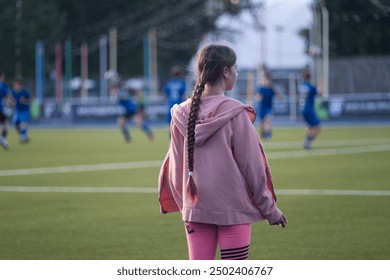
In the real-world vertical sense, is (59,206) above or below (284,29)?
below

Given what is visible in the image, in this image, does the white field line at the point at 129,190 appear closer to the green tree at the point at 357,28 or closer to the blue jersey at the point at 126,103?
the blue jersey at the point at 126,103

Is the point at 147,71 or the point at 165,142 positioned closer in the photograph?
the point at 165,142

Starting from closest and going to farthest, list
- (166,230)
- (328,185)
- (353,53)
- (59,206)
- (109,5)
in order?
(166,230)
(59,206)
(328,185)
(353,53)
(109,5)

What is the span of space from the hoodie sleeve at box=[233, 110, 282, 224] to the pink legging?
20 centimetres

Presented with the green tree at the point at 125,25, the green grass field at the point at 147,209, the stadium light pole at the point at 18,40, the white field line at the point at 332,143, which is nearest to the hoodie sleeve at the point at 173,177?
the green grass field at the point at 147,209

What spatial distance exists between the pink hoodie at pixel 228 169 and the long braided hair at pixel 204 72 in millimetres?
35

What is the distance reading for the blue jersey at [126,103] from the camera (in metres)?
33.1

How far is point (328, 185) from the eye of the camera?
15977 millimetres

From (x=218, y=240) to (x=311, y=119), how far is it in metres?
20.6

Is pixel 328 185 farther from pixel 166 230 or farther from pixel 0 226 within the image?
pixel 0 226

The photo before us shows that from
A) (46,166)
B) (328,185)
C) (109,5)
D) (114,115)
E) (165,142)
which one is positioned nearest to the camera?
(328,185)

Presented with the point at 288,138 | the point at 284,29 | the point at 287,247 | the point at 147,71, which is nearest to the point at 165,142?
the point at 288,138

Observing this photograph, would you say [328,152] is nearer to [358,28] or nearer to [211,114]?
[211,114]

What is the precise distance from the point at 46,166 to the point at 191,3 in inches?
2231
